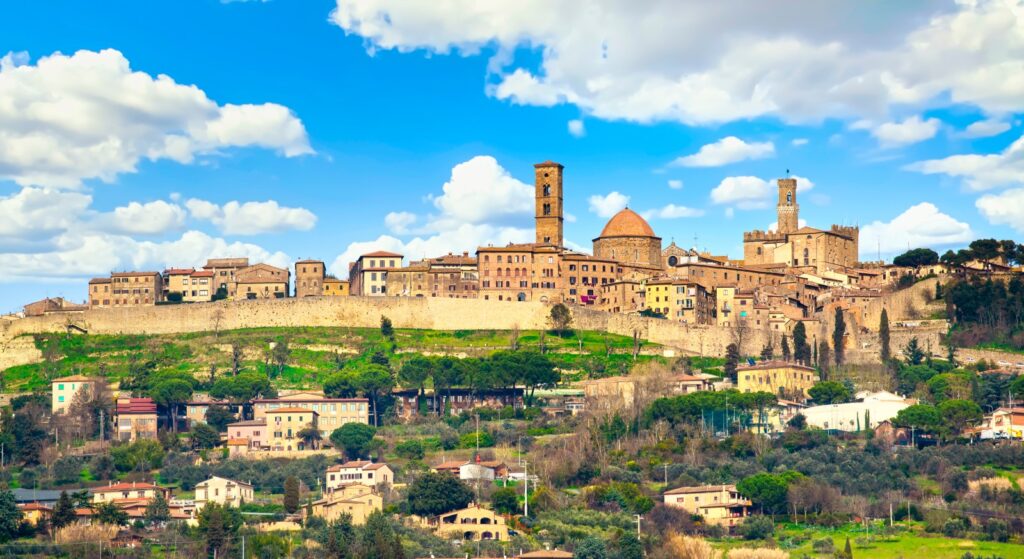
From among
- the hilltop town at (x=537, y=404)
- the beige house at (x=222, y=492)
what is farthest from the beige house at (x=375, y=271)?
the beige house at (x=222, y=492)

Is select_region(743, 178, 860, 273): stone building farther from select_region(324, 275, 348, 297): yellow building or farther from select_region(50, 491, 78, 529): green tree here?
select_region(50, 491, 78, 529): green tree

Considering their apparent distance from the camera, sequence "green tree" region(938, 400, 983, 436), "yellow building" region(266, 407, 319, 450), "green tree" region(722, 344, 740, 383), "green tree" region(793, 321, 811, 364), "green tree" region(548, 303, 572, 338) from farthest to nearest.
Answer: "green tree" region(548, 303, 572, 338) → "green tree" region(793, 321, 811, 364) → "green tree" region(722, 344, 740, 383) → "yellow building" region(266, 407, 319, 450) → "green tree" region(938, 400, 983, 436)

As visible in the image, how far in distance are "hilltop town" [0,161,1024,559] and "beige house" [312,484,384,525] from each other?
9 cm

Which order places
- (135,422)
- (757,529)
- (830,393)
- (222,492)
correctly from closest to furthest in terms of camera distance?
1. (757,529)
2. (222,492)
3. (135,422)
4. (830,393)

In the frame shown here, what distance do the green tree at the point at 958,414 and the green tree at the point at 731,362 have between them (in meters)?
10.4

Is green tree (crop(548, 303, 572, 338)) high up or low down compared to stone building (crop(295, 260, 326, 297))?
down

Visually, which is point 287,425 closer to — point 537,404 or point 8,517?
point 537,404

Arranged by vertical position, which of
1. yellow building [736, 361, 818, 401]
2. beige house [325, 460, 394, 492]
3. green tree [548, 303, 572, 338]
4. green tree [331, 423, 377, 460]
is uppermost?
green tree [548, 303, 572, 338]

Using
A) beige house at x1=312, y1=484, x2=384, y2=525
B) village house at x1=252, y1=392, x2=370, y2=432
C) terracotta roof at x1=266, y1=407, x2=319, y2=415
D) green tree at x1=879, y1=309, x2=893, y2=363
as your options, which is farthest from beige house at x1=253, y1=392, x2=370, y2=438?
green tree at x1=879, y1=309, x2=893, y2=363

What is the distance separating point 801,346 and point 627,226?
19.9 meters

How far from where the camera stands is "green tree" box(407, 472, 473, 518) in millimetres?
58500

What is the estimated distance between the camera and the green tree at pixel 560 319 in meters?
82.4

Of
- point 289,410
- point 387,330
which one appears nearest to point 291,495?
point 289,410

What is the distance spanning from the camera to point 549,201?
94.8m
